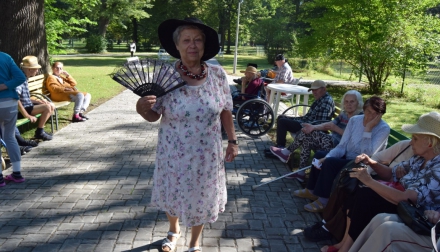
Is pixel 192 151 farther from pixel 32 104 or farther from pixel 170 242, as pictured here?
pixel 32 104

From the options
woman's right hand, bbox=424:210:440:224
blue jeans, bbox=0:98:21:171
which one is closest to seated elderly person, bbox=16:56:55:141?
blue jeans, bbox=0:98:21:171

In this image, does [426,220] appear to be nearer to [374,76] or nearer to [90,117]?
[90,117]

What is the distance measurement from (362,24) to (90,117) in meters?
9.84

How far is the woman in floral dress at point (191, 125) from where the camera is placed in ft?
9.32

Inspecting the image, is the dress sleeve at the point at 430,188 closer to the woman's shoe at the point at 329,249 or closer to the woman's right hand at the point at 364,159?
the woman's right hand at the point at 364,159

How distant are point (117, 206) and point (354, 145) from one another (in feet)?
8.92

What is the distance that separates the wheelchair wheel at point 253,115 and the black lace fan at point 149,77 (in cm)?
464

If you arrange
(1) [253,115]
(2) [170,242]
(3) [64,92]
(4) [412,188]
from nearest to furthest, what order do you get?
(4) [412,188] < (2) [170,242] < (1) [253,115] < (3) [64,92]

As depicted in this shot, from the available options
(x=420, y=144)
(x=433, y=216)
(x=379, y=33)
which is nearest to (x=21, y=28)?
(x=420, y=144)

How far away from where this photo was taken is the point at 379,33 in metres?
12.9

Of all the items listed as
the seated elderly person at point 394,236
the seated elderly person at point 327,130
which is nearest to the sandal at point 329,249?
the seated elderly person at point 394,236

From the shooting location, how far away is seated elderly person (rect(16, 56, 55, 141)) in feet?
20.8

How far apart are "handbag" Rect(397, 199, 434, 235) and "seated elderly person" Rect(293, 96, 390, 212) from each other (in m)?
1.23

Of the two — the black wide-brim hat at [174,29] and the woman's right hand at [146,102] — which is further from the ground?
the black wide-brim hat at [174,29]
